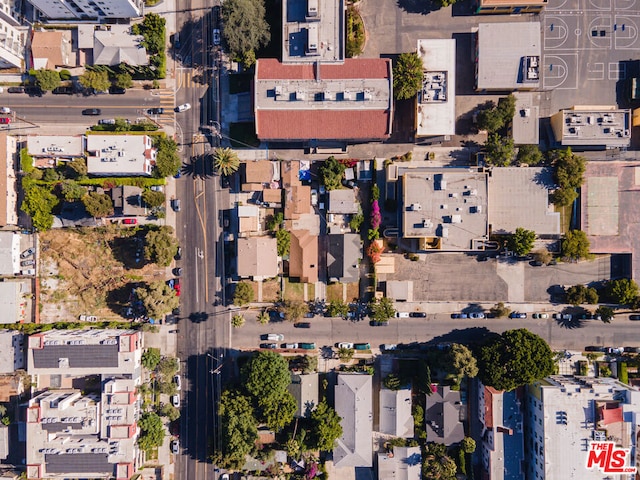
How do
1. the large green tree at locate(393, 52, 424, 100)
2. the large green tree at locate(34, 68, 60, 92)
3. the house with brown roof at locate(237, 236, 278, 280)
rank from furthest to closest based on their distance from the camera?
the house with brown roof at locate(237, 236, 278, 280) < the large green tree at locate(34, 68, 60, 92) < the large green tree at locate(393, 52, 424, 100)

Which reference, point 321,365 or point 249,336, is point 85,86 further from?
point 321,365

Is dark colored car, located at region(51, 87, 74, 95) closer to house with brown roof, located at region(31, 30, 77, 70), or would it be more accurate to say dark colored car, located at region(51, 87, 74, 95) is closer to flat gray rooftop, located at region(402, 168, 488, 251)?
house with brown roof, located at region(31, 30, 77, 70)

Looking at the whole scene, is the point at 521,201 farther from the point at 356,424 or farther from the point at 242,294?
the point at 242,294

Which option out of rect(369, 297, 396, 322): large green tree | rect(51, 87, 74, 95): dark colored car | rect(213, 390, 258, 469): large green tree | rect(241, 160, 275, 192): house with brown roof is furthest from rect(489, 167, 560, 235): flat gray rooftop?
rect(51, 87, 74, 95): dark colored car

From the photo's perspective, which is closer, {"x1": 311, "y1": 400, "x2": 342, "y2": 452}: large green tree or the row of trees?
the row of trees

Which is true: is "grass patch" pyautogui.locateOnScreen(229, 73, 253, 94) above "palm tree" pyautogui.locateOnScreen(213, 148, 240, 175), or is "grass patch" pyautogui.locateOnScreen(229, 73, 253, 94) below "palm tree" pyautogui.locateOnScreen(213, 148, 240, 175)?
above

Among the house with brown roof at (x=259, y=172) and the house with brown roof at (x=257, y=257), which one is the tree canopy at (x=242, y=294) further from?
the house with brown roof at (x=259, y=172)
